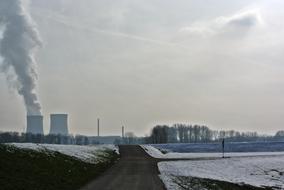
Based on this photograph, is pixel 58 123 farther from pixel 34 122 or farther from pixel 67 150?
pixel 67 150

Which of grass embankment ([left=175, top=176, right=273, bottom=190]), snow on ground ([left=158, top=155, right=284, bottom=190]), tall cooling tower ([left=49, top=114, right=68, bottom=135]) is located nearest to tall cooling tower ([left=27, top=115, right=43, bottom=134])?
tall cooling tower ([left=49, top=114, right=68, bottom=135])

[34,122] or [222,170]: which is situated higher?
[34,122]

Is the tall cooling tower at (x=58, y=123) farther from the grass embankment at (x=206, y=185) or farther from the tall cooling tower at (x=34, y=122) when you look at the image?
the grass embankment at (x=206, y=185)

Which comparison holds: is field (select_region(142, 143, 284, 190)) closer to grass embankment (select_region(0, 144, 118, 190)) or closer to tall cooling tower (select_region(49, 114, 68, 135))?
grass embankment (select_region(0, 144, 118, 190))

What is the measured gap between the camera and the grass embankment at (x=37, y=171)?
22.8 m

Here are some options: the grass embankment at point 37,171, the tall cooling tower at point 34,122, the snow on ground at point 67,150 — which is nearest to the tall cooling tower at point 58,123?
the tall cooling tower at point 34,122

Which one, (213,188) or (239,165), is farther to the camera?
(239,165)

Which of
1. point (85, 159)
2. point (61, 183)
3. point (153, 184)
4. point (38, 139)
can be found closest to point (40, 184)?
point (61, 183)

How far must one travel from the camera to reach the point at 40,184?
77.6 feet

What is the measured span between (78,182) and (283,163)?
3238 cm

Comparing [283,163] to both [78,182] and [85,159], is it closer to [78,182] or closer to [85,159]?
[85,159]

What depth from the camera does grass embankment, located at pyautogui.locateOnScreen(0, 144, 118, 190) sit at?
22.8m

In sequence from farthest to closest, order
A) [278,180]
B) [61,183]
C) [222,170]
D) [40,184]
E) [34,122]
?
1. [34,122]
2. [222,170]
3. [278,180]
4. [61,183]
5. [40,184]

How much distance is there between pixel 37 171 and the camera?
27.6 meters
